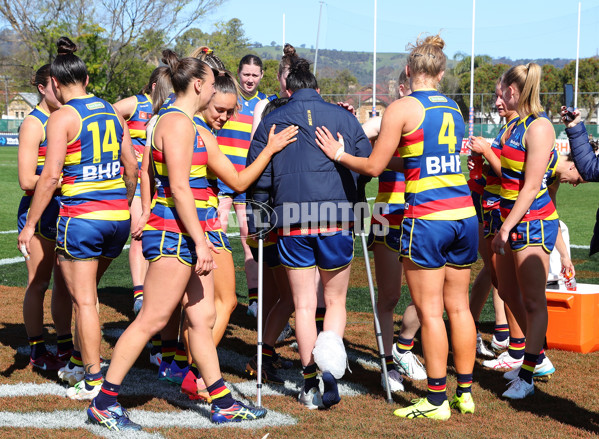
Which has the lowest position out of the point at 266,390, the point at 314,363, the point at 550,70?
the point at 266,390

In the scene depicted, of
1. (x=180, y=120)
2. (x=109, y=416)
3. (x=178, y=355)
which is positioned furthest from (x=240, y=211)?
(x=109, y=416)

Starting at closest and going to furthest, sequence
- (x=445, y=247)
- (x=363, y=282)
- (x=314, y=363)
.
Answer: (x=445, y=247) < (x=314, y=363) < (x=363, y=282)

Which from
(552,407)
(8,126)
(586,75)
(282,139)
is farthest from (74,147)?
(586,75)

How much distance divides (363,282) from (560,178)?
→ 4172mm

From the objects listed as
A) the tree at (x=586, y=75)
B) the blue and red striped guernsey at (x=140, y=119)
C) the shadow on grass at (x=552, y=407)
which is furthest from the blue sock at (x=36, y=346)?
the tree at (x=586, y=75)

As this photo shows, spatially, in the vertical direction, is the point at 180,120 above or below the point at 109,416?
above

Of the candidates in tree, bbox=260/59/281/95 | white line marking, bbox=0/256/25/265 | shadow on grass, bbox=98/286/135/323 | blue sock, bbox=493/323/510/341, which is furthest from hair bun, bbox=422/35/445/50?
tree, bbox=260/59/281/95

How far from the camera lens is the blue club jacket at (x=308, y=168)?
14.8 ft

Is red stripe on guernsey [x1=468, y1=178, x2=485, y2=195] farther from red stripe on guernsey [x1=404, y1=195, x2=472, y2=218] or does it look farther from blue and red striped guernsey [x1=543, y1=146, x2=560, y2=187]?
red stripe on guernsey [x1=404, y1=195, x2=472, y2=218]

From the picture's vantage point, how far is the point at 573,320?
595cm

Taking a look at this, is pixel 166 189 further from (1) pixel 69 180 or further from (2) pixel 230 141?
(2) pixel 230 141

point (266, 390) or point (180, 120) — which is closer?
point (180, 120)

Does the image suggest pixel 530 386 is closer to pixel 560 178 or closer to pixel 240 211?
pixel 560 178

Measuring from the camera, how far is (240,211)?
5504mm
